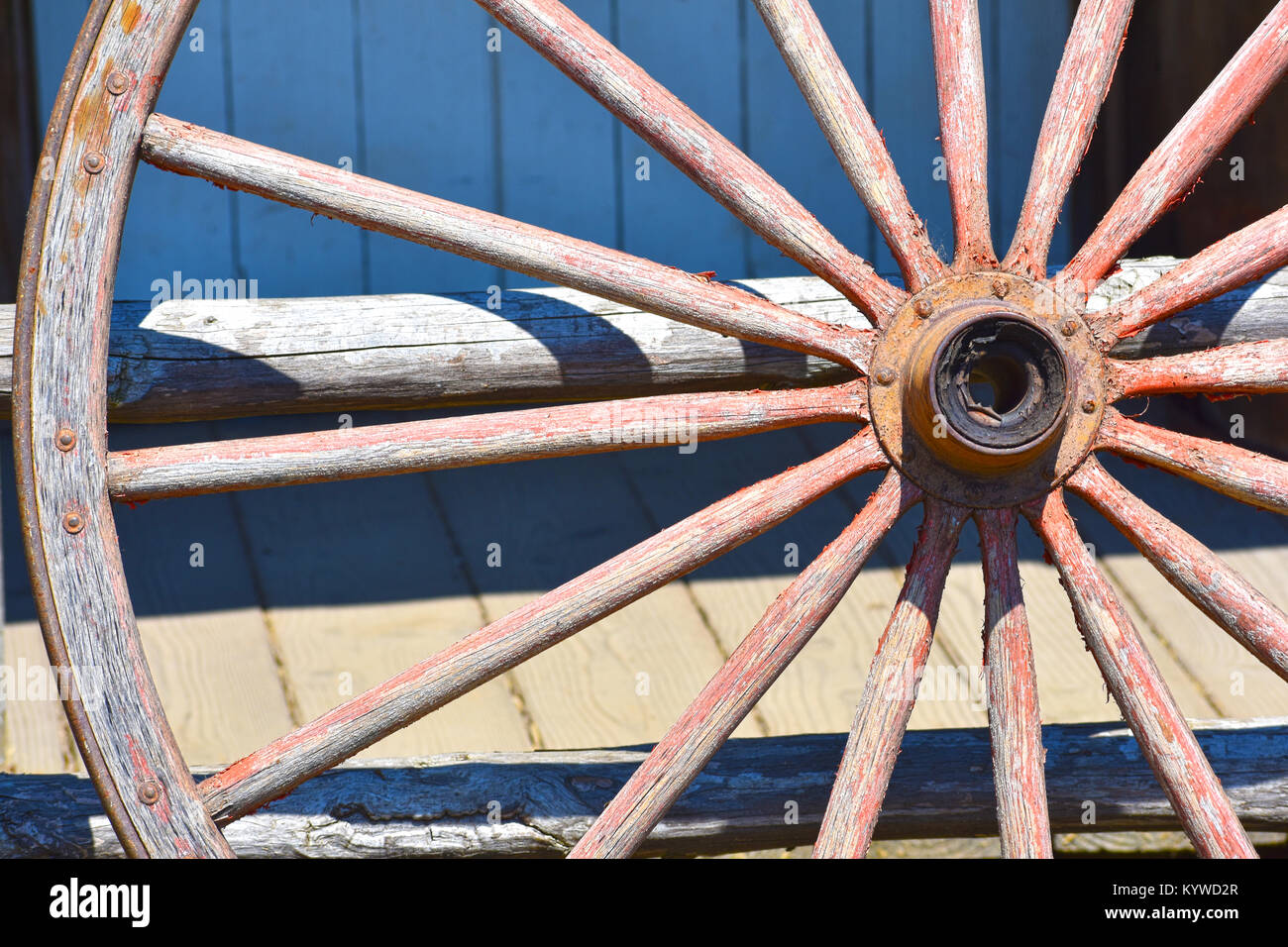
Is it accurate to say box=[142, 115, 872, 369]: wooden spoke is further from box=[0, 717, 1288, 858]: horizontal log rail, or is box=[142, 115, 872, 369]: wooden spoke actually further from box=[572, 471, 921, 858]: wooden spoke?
box=[0, 717, 1288, 858]: horizontal log rail

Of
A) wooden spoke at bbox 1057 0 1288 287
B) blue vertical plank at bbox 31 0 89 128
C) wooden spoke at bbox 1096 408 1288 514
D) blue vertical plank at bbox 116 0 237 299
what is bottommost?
wooden spoke at bbox 1096 408 1288 514

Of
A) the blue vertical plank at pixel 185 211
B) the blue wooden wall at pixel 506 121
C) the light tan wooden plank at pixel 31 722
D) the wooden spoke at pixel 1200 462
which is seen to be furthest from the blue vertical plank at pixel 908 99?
the light tan wooden plank at pixel 31 722

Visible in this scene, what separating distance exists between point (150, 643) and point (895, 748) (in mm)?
1259

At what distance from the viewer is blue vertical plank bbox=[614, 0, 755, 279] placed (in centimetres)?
221

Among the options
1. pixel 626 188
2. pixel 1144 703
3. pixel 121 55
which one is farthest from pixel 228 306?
pixel 626 188

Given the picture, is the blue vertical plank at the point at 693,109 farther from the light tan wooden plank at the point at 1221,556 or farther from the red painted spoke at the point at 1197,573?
the red painted spoke at the point at 1197,573

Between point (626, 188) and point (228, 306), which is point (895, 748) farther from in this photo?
point (626, 188)

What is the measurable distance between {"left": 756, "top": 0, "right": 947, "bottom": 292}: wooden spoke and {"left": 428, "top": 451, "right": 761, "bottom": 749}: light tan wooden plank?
0.92m

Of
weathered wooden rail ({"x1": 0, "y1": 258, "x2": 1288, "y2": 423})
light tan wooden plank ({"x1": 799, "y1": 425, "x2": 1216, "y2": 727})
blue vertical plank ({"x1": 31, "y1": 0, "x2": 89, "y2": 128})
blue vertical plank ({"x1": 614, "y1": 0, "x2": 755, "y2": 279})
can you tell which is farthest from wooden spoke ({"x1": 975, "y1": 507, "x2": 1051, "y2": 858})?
blue vertical plank ({"x1": 31, "y1": 0, "x2": 89, "y2": 128})

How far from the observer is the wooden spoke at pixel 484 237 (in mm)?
996

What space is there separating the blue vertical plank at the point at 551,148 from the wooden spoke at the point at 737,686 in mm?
1278

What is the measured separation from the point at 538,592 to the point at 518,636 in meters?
0.98

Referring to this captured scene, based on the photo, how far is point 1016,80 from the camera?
7.47 feet

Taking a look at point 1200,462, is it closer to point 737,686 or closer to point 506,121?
point 737,686
